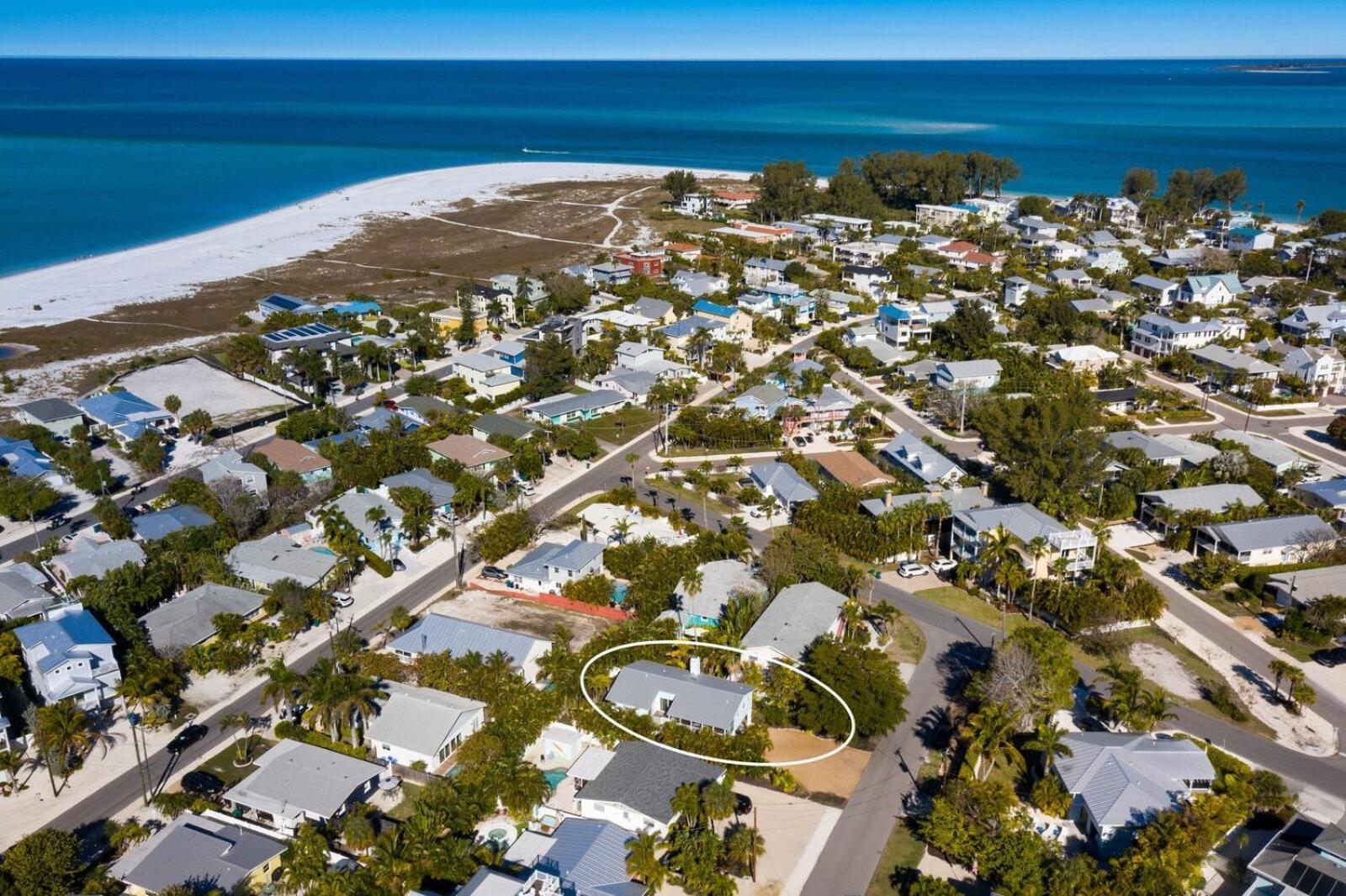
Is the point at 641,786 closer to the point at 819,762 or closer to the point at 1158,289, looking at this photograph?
the point at 819,762

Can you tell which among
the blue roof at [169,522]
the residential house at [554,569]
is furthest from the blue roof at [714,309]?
the blue roof at [169,522]

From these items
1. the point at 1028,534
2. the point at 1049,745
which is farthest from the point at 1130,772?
the point at 1028,534

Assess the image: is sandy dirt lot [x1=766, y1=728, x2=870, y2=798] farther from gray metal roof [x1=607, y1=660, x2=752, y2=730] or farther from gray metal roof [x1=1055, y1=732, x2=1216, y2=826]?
gray metal roof [x1=1055, y1=732, x2=1216, y2=826]

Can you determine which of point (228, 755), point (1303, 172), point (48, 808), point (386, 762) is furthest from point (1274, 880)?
point (1303, 172)

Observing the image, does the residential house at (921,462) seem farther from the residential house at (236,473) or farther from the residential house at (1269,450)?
the residential house at (236,473)

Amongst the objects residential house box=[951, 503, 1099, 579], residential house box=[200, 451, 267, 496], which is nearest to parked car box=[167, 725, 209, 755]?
residential house box=[200, 451, 267, 496]

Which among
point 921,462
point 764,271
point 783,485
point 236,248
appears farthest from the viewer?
point 236,248
